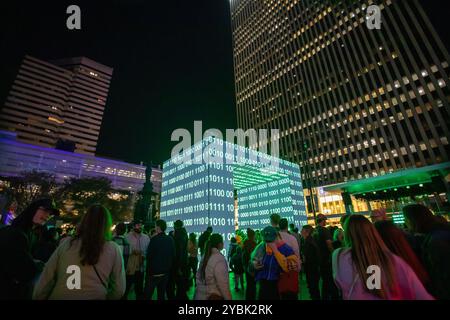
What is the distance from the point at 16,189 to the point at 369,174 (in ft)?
205

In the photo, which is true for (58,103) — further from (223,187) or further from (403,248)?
(403,248)

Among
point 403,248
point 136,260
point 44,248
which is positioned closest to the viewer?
point 403,248

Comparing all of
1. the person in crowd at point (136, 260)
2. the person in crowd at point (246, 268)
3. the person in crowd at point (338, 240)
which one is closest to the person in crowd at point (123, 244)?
the person in crowd at point (136, 260)

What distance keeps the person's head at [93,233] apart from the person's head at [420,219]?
13.3 ft

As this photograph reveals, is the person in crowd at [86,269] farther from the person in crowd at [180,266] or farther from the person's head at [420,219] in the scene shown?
the person's head at [420,219]

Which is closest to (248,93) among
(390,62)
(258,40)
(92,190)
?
(258,40)

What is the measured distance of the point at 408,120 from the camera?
44.5 m

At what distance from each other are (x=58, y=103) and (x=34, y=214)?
117429 mm

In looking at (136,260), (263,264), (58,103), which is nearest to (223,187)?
(136,260)

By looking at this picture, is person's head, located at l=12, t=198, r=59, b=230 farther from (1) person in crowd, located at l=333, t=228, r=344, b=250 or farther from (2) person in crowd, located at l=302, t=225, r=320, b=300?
(1) person in crowd, located at l=333, t=228, r=344, b=250

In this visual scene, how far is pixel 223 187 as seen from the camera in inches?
715

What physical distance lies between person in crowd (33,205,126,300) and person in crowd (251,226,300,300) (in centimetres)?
232

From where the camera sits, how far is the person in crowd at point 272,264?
3.53m

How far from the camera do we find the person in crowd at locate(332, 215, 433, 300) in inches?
69.7
